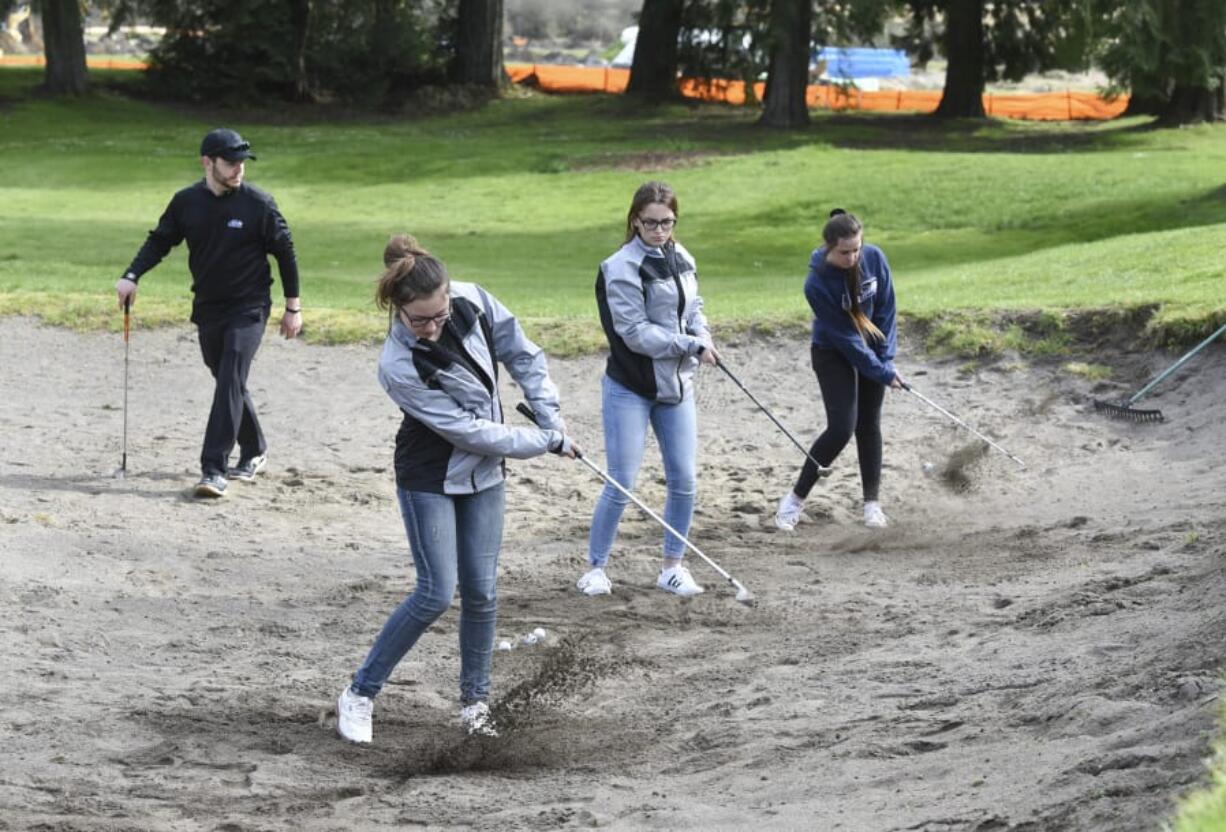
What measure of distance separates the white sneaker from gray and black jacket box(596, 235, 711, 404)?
85.1 inches

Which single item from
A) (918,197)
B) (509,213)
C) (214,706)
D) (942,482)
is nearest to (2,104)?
(509,213)

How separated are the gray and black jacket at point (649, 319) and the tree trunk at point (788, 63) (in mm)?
29268

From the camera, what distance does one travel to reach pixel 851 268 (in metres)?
10.8

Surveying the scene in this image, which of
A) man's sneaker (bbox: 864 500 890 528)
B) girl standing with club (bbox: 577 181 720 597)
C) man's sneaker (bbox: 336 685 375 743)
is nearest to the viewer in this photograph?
man's sneaker (bbox: 336 685 375 743)

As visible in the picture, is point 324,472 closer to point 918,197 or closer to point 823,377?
point 823,377

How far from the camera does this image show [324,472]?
12.9 m

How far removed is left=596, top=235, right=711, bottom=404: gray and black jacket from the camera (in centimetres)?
948

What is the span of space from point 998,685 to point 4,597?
512cm

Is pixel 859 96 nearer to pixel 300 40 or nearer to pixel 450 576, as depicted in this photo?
pixel 300 40

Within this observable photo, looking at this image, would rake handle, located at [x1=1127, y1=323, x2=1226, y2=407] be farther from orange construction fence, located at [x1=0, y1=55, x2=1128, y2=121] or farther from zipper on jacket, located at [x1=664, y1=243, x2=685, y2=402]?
orange construction fence, located at [x1=0, y1=55, x2=1128, y2=121]

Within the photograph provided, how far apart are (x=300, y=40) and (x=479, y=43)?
4.82 meters

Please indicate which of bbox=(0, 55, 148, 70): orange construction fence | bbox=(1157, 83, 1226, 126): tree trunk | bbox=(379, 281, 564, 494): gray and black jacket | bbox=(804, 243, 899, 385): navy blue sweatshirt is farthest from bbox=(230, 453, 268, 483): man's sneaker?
bbox=(0, 55, 148, 70): orange construction fence

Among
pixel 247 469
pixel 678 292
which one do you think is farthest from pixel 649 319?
pixel 247 469

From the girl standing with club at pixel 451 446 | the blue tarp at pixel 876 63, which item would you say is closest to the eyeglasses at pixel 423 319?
the girl standing with club at pixel 451 446
